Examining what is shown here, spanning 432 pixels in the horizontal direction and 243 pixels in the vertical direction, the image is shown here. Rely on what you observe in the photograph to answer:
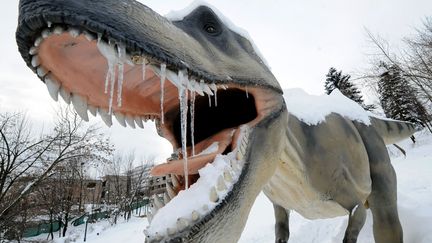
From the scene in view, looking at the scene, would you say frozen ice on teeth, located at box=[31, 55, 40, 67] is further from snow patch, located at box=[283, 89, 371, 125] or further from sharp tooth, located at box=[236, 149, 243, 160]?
snow patch, located at box=[283, 89, 371, 125]

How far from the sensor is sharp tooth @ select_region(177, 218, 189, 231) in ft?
3.94

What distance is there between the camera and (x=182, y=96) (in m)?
1.22

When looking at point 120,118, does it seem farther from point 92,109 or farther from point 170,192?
point 170,192

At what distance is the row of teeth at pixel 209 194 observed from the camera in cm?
120

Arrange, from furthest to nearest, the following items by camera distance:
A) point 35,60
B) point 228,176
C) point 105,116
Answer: point 105,116 < point 228,176 < point 35,60

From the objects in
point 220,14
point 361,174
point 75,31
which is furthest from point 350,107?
point 75,31

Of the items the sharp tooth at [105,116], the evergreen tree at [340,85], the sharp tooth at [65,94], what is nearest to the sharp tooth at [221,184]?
the sharp tooth at [105,116]

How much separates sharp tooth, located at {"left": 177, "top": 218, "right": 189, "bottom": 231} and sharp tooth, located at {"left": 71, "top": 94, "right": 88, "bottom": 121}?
69cm

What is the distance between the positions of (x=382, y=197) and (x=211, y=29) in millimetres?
2437

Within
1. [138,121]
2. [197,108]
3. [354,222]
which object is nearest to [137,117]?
[138,121]

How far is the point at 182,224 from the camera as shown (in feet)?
3.96

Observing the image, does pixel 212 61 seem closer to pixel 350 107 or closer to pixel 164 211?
pixel 164 211

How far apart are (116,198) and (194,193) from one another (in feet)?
142

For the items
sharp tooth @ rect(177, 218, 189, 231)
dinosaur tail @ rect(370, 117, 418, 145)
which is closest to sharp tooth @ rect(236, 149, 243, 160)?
sharp tooth @ rect(177, 218, 189, 231)
